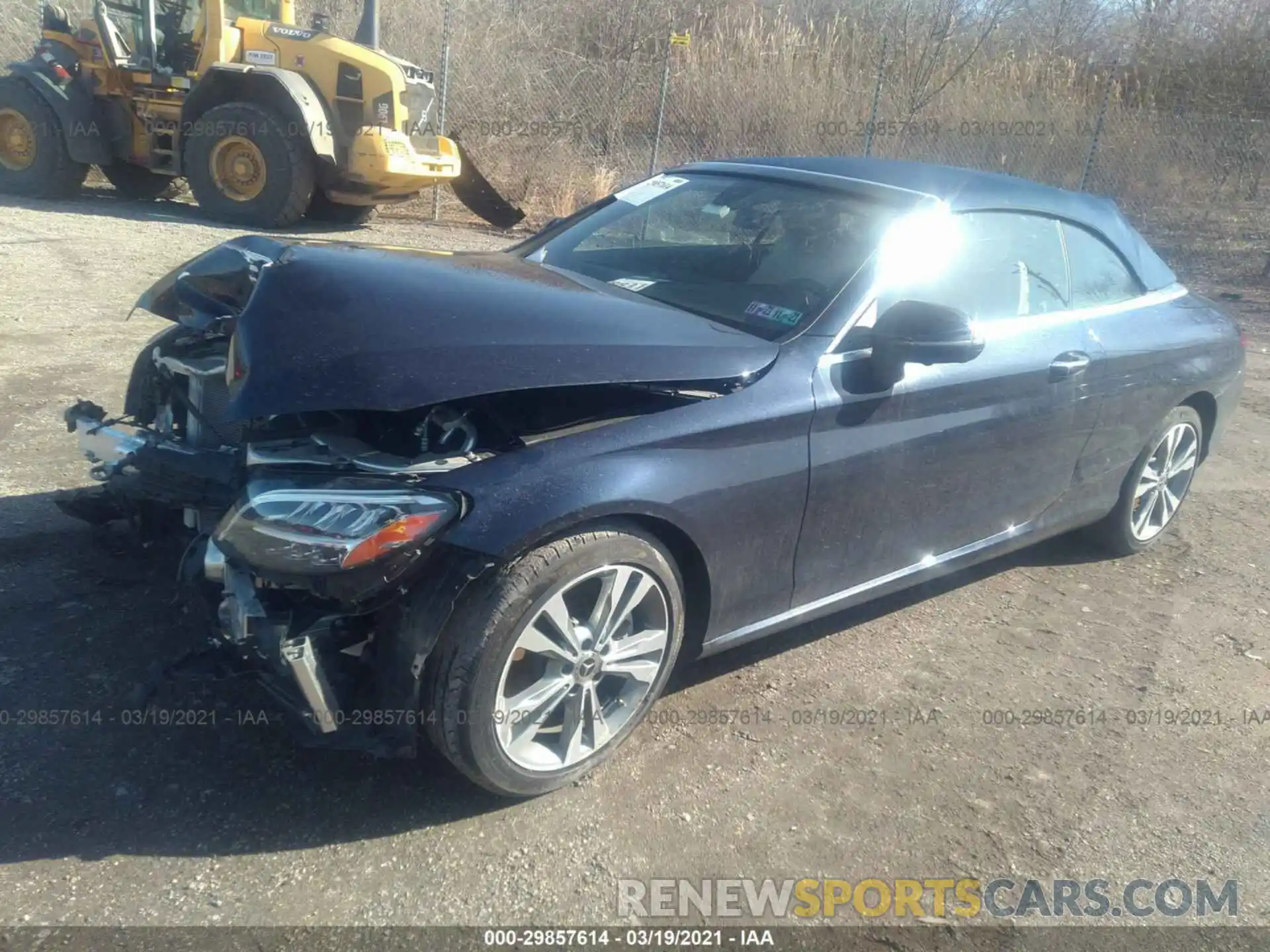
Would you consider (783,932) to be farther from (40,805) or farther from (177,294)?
(177,294)

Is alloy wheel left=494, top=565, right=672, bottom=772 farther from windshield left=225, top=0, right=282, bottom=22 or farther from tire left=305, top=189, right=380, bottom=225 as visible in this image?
windshield left=225, top=0, right=282, bottom=22

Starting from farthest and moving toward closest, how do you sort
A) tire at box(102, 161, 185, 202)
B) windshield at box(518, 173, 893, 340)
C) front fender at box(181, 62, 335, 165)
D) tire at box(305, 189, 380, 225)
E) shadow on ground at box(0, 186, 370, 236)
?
tire at box(102, 161, 185, 202)
tire at box(305, 189, 380, 225)
shadow on ground at box(0, 186, 370, 236)
front fender at box(181, 62, 335, 165)
windshield at box(518, 173, 893, 340)

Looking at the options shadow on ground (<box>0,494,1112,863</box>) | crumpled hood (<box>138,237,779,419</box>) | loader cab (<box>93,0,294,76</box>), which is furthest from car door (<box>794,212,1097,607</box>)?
loader cab (<box>93,0,294,76</box>)

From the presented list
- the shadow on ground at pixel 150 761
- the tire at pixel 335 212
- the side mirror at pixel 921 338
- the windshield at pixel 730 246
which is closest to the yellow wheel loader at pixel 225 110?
the tire at pixel 335 212

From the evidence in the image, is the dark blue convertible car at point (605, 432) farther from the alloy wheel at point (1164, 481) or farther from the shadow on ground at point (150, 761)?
the alloy wheel at point (1164, 481)

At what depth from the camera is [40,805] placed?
2.54m

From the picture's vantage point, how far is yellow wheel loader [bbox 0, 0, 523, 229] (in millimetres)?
10906

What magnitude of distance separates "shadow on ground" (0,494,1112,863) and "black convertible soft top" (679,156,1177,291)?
1841mm

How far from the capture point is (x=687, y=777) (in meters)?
2.93

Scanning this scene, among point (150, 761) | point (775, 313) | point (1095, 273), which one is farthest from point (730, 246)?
point (150, 761)

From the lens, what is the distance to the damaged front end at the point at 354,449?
2.38 m

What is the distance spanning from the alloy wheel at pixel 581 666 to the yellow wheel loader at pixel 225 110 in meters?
9.23

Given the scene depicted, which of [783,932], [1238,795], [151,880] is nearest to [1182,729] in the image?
[1238,795]

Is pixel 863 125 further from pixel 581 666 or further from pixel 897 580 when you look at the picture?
pixel 581 666
